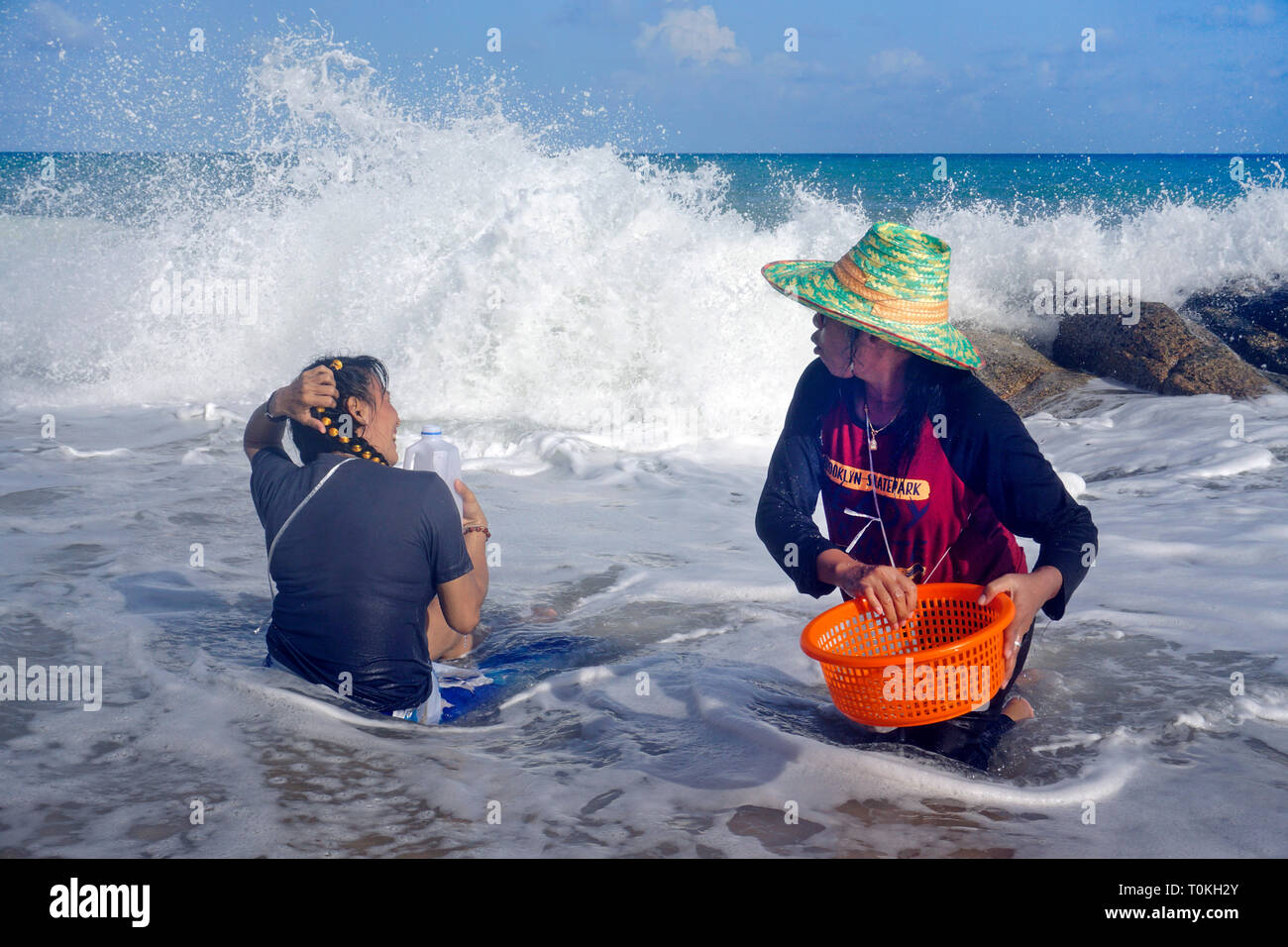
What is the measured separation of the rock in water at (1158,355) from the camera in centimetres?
909

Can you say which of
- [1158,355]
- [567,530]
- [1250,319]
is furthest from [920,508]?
[1250,319]

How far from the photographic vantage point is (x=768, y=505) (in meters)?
3.02

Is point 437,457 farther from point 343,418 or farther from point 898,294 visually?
point 898,294

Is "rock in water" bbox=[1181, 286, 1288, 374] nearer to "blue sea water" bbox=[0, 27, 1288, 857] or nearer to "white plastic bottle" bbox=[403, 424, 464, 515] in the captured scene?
"blue sea water" bbox=[0, 27, 1288, 857]

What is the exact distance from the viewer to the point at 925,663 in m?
2.49

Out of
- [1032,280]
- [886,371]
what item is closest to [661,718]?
[886,371]

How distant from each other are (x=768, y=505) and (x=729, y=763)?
0.79 m

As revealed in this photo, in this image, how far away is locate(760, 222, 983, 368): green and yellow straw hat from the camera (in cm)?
279

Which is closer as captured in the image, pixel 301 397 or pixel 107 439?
pixel 301 397

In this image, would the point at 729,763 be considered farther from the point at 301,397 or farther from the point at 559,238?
the point at 559,238

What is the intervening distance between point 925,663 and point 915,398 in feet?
2.80

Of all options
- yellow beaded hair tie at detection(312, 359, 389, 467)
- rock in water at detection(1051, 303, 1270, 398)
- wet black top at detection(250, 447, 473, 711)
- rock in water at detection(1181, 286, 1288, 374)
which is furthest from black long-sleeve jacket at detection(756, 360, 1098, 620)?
rock in water at detection(1181, 286, 1288, 374)
